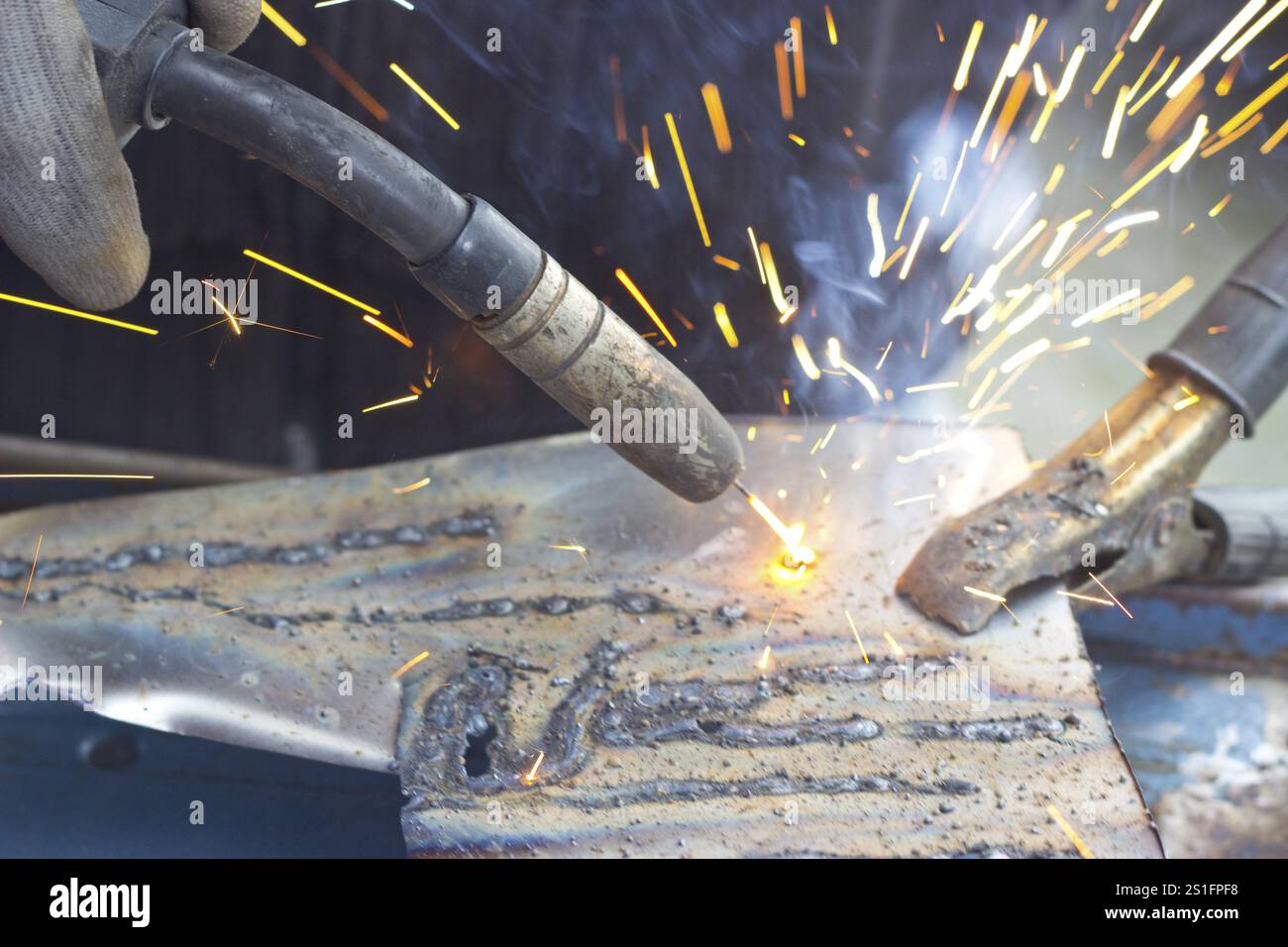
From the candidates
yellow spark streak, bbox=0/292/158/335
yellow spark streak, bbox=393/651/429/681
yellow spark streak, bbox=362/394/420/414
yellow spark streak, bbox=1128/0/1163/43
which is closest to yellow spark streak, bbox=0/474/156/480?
yellow spark streak, bbox=0/292/158/335

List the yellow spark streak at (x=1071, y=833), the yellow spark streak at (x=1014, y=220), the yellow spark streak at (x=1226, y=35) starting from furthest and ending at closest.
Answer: the yellow spark streak at (x=1226, y=35) → the yellow spark streak at (x=1014, y=220) → the yellow spark streak at (x=1071, y=833)

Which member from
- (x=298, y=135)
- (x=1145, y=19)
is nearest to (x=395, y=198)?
(x=298, y=135)

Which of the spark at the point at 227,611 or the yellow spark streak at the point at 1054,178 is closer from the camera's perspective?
the spark at the point at 227,611

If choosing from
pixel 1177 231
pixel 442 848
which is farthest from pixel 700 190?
pixel 1177 231

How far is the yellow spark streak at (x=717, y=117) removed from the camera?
204 centimetres

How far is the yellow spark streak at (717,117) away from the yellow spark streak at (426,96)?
43 centimetres

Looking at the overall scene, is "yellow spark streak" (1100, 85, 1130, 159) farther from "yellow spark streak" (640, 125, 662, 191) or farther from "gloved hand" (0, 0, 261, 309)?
"gloved hand" (0, 0, 261, 309)

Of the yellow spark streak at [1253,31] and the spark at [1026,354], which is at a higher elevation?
the yellow spark streak at [1253,31]

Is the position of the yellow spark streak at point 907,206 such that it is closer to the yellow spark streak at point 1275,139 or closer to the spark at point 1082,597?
the spark at point 1082,597

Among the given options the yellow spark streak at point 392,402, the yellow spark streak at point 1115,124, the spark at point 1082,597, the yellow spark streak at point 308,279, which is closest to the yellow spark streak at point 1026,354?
the yellow spark streak at point 1115,124

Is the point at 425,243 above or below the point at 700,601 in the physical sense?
above

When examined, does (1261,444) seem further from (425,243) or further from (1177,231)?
(425,243)

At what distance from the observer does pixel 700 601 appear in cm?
182

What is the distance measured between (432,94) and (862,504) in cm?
96
